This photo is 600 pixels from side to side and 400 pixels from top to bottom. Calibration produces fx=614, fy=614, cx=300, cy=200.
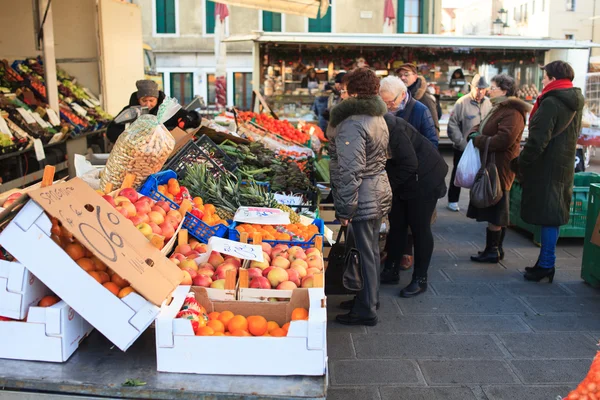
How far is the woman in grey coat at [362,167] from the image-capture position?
12.8ft

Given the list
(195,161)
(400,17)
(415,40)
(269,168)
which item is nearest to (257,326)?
(195,161)

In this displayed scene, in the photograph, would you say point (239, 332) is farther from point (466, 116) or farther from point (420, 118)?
point (466, 116)

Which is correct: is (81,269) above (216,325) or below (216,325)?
above

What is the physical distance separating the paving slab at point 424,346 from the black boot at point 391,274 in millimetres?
1122

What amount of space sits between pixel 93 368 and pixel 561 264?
481 centimetres

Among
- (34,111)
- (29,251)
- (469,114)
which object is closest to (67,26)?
(34,111)

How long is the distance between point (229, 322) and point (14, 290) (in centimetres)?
81

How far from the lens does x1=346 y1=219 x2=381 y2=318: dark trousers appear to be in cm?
417

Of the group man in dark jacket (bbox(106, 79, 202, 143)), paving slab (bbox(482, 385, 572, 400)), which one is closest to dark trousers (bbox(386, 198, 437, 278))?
paving slab (bbox(482, 385, 572, 400))

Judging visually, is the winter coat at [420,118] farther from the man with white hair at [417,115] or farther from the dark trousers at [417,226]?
the dark trousers at [417,226]

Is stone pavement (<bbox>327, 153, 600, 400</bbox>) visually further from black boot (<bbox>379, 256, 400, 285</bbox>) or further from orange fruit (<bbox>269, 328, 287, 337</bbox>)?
orange fruit (<bbox>269, 328, 287, 337</bbox>)

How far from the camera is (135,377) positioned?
7.29 feet

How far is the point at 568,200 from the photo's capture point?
517cm

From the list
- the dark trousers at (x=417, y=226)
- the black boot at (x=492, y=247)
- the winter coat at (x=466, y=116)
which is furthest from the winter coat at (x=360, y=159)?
the winter coat at (x=466, y=116)
